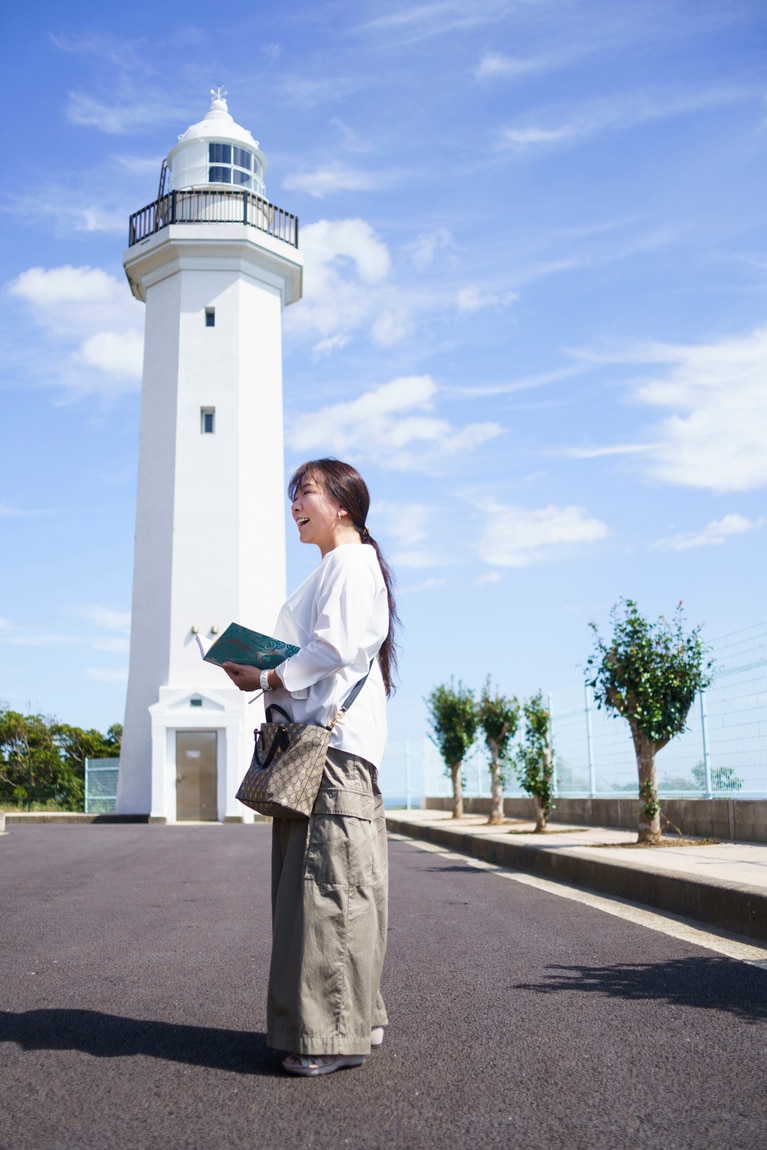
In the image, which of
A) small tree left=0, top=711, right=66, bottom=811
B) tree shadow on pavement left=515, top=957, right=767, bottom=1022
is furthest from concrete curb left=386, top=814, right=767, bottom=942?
small tree left=0, top=711, right=66, bottom=811

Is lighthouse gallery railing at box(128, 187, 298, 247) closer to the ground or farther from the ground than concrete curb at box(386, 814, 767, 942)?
farther from the ground

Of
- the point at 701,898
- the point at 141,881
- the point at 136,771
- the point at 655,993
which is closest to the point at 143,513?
the point at 136,771

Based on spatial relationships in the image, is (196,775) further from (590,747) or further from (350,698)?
(350,698)

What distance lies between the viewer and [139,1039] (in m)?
3.61

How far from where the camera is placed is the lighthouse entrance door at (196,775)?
30.0 m

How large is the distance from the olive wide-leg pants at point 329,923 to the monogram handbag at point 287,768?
0.07m

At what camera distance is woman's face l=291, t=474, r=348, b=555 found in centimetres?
382

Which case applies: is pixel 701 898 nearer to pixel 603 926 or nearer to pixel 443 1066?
pixel 603 926

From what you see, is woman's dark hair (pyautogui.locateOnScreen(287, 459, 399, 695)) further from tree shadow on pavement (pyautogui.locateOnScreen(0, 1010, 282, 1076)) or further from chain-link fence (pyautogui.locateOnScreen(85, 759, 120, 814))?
chain-link fence (pyautogui.locateOnScreen(85, 759, 120, 814))

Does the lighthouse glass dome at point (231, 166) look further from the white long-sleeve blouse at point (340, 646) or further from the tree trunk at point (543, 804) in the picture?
the white long-sleeve blouse at point (340, 646)

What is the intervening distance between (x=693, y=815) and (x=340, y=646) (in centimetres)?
1097

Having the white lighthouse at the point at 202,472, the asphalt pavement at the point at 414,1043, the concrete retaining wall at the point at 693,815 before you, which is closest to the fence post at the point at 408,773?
the white lighthouse at the point at 202,472

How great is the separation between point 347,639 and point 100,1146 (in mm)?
1501

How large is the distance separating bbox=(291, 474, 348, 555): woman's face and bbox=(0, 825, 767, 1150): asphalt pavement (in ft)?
5.35
